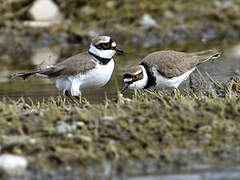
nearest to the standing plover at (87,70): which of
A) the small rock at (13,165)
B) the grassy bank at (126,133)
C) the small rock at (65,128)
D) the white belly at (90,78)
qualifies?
the white belly at (90,78)

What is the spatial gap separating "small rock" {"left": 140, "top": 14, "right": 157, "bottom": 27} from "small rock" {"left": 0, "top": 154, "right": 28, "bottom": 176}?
405 inches

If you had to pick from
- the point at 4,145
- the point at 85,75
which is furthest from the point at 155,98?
the point at 4,145

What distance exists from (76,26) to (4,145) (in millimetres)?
9778

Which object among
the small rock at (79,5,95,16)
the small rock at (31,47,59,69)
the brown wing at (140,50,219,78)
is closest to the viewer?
the brown wing at (140,50,219,78)

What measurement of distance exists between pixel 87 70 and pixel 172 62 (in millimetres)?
1434

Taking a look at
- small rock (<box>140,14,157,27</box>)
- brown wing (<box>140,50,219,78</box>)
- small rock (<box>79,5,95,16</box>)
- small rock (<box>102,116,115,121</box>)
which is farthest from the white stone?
small rock (<box>102,116,115,121</box>)

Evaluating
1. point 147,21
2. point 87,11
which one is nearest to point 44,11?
point 87,11

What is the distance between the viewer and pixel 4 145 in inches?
196

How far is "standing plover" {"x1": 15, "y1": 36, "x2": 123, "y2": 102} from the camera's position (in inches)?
303

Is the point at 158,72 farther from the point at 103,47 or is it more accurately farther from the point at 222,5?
the point at 222,5

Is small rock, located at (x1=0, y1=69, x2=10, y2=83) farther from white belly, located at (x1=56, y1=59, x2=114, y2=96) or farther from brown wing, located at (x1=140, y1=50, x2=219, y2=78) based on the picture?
brown wing, located at (x1=140, y1=50, x2=219, y2=78)

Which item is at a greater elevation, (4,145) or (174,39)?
(4,145)

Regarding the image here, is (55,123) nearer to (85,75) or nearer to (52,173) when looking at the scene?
(52,173)

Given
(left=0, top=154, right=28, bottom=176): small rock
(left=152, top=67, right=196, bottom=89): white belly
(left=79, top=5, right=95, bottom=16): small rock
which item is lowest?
(left=79, top=5, right=95, bottom=16): small rock
